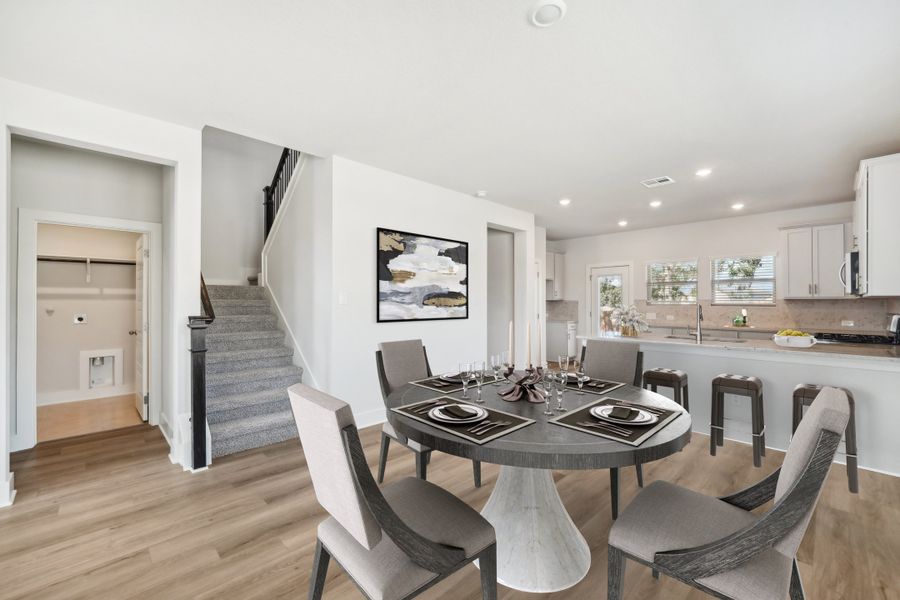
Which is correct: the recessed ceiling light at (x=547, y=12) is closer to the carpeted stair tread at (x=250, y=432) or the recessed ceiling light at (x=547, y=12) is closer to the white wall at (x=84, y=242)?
the carpeted stair tread at (x=250, y=432)

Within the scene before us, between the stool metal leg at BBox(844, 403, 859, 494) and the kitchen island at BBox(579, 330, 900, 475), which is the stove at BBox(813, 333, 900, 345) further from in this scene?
the stool metal leg at BBox(844, 403, 859, 494)

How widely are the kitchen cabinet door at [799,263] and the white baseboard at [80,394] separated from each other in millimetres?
8613

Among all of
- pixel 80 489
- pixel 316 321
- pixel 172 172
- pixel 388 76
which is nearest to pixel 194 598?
pixel 80 489

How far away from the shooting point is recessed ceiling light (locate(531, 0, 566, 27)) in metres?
1.74

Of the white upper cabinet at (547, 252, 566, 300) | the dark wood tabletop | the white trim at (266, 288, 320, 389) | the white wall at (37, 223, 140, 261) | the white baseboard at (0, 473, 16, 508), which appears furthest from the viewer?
the white upper cabinet at (547, 252, 566, 300)

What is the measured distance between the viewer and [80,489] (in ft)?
8.44

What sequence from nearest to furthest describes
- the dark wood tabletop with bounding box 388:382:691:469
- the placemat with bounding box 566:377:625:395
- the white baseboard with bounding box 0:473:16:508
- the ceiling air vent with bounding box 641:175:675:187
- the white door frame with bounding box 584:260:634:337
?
the dark wood tabletop with bounding box 388:382:691:469
the placemat with bounding box 566:377:625:395
the white baseboard with bounding box 0:473:16:508
the ceiling air vent with bounding box 641:175:675:187
the white door frame with bounding box 584:260:634:337

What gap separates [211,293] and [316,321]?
1840mm

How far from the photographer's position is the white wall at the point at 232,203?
549 cm

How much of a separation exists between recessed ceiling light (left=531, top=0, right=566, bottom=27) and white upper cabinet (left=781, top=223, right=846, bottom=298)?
532cm

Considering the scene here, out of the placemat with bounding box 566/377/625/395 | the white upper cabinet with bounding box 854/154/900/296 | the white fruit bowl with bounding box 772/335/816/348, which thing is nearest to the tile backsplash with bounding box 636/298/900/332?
the white upper cabinet with bounding box 854/154/900/296

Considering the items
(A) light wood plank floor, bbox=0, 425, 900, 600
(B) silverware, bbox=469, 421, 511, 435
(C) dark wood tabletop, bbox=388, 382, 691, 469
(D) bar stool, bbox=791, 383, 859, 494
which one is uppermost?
(B) silverware, bbox=469, 421, 511, 435

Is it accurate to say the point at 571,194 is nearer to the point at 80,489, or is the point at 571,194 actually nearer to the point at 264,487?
the point at 264,487

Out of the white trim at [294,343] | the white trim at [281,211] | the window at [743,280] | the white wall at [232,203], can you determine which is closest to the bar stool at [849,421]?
→ the window at [743,280]
